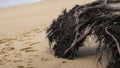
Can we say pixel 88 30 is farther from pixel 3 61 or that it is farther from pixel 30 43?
pixel 30 43

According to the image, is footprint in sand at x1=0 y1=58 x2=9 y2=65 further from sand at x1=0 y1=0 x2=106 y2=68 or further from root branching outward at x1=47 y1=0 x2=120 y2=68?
root branching outward at x1=47 y1=0 x2=120 y2=68

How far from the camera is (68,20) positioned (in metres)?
7.01

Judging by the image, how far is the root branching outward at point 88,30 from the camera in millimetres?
5526

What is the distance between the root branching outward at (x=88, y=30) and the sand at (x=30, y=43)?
10.8 inches

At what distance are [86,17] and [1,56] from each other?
2026 mm

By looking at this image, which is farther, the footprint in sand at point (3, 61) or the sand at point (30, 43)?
the footprint in sand at point (3, 61)

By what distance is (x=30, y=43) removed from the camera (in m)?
8.30

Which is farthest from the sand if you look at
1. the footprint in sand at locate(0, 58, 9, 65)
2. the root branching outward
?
the root branching outward

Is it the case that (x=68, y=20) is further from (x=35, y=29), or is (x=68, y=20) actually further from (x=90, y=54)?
(x=35, y=29)

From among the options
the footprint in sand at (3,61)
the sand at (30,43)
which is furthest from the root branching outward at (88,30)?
the footprint in sand at (3,61)

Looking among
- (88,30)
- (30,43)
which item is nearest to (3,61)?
(30,43)

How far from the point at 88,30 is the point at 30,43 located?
7.83 feet

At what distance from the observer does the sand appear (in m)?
6.53

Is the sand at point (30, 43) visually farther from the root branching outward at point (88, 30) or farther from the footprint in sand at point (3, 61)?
the root branching outward at point (88, 30)
